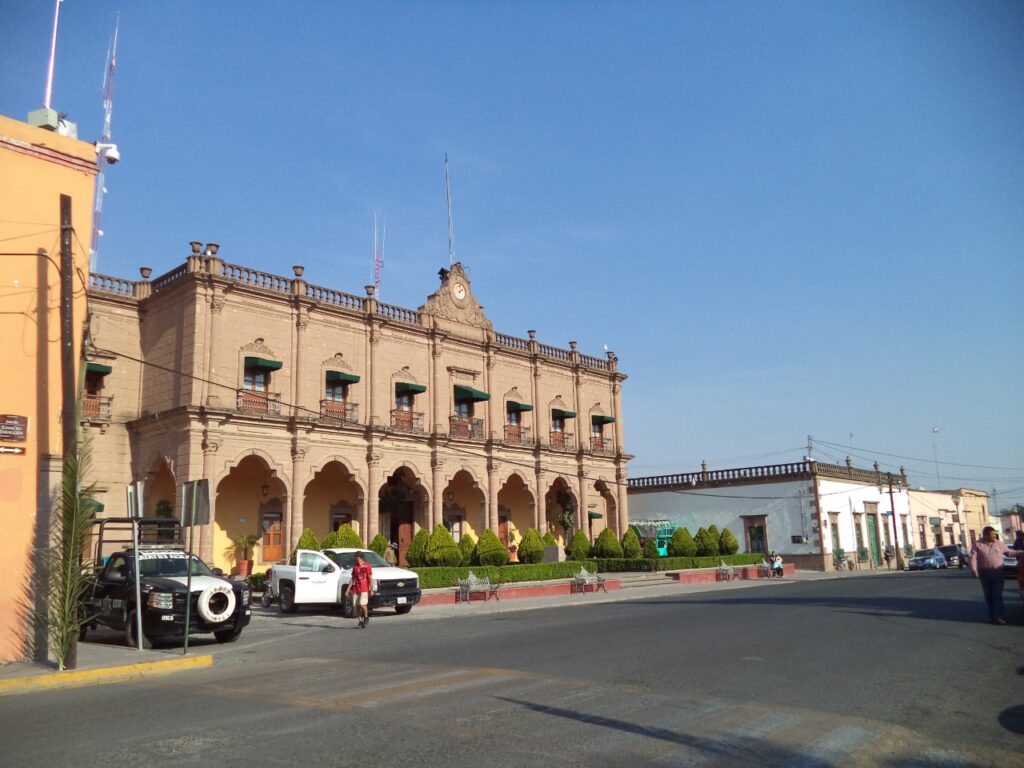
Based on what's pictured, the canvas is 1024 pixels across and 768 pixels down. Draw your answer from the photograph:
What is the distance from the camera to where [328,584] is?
818 inches

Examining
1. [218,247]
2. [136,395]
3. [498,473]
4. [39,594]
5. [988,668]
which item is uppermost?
[218,247]

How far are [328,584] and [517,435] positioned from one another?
20.3m

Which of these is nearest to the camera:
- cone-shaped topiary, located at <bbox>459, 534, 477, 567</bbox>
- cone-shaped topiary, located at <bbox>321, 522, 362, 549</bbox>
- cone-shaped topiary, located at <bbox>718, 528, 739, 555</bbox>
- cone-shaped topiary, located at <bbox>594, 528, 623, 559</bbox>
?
cone-shaped topiary, located at <bbox>321, 522, 362, 549</bbox>

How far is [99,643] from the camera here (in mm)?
14586

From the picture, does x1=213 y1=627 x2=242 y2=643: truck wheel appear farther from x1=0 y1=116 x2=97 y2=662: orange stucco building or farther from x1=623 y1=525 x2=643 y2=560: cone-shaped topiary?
x1=623 y1=525 x2=643 y2=560: cone-shaped topiary

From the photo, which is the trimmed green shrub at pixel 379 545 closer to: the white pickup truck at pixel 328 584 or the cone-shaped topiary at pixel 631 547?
the white pickup truck at pixel 328 584

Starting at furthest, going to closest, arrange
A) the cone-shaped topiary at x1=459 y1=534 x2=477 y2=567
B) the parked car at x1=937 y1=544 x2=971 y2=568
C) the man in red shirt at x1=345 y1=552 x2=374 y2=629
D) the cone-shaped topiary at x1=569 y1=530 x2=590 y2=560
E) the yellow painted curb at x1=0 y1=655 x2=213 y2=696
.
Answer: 1. the parked car at x1=937 y1=544 x2=971 y2=568
2. the cone-shaped topiary at x1=569 y1=530 x2=590 y2=560
3. the cone-shaped topiary at x1=459 y1=534 x2=477 y2=567
4. the man in red shirt at x1=345 y1=552 x2=374 y2=629
5. the yellow painted curb at x1=0 y1=655 x2=213 y2=696

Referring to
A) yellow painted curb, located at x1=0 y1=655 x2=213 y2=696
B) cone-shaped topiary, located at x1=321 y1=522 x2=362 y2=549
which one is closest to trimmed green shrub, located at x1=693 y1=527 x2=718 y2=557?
cone-shaped topiary, located at x1=321 y1=522 x2=362 y2=549

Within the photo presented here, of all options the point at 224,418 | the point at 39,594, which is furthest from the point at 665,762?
the point at 224,418

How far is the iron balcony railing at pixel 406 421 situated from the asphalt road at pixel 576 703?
64.2ft

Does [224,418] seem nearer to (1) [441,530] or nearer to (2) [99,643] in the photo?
(1) [441,530]

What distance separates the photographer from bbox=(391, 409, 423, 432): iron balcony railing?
34.1 meters

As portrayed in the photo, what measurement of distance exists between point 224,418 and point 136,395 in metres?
4.51

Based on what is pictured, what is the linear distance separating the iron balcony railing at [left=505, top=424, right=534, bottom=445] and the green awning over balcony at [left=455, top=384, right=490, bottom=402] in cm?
301
